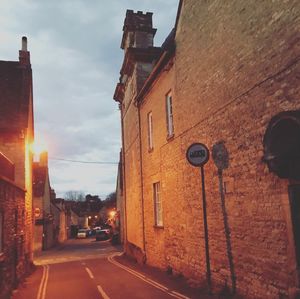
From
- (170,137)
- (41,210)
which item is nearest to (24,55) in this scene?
(170,137)

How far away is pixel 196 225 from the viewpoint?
1234cm

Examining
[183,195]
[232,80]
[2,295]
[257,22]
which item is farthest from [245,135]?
[2,295]

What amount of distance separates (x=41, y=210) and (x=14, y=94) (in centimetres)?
1840

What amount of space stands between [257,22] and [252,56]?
0.74m

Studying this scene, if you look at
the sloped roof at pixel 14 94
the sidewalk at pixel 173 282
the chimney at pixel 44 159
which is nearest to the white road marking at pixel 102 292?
the sidewalk at pixel 173 282

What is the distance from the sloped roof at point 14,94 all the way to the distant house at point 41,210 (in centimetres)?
1493

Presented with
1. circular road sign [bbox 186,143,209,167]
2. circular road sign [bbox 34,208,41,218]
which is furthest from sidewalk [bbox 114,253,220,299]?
circular road sign [bbox 34,208,41,218]

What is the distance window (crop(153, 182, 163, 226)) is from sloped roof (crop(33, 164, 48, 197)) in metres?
23.0

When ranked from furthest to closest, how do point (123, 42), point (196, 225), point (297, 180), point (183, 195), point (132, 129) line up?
point (123, 42) < point (132, 129) < point (183, 195) < point (196, 225) < point (297, 180)

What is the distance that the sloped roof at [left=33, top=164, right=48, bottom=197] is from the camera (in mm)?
38306

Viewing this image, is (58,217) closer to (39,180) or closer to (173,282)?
(39,180)

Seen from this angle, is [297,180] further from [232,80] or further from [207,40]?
[207,40]

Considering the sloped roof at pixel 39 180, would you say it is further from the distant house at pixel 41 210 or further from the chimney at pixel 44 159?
the chimney at pixel 44 159

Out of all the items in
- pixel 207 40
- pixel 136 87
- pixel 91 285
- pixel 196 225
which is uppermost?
pixel 136 87
